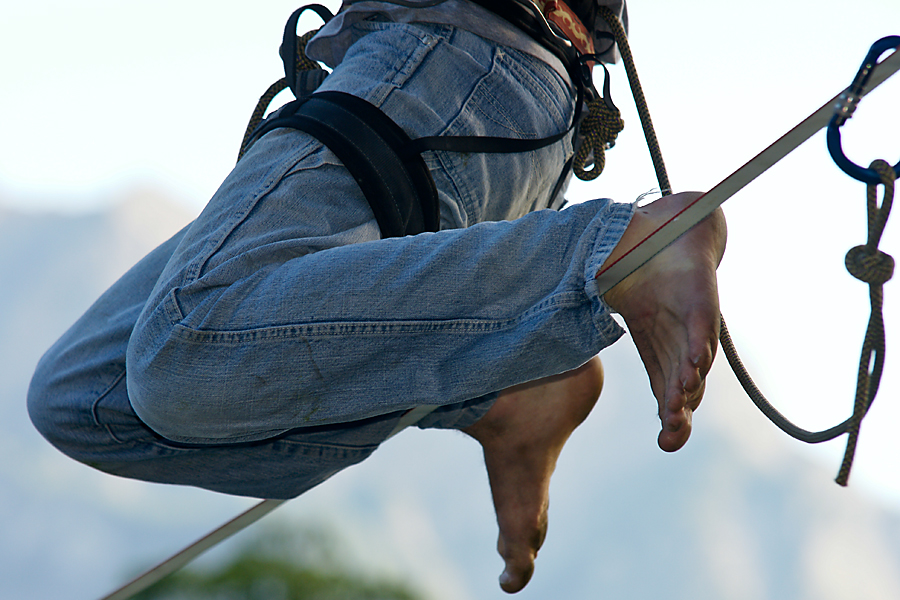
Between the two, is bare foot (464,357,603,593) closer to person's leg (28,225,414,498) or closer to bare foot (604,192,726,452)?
person's leg (28,225,414,498)

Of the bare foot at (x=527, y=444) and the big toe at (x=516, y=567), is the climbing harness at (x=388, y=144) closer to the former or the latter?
the bare foot at (x=527, y=444)

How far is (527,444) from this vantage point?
140cm

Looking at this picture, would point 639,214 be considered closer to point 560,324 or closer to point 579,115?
point 560,324

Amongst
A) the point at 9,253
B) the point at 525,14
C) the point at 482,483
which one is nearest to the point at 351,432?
the point at 525,14

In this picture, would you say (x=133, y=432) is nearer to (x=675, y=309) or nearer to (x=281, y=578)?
(x=675, y=309)

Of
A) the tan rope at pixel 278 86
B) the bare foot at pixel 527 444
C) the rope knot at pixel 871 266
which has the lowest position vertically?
the bare foot at pixel 527 444

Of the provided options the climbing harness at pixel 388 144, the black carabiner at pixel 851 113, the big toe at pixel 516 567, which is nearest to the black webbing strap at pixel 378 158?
the climbing harness at pixel 388 144


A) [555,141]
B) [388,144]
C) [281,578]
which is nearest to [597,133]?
[555,141]

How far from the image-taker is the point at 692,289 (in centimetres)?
74

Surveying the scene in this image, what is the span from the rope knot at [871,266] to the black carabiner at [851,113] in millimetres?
67

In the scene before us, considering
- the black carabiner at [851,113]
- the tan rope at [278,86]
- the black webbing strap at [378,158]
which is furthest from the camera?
the tan rope at [278,86]

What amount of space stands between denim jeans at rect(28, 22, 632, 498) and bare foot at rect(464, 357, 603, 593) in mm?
479

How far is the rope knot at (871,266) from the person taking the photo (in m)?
0.73

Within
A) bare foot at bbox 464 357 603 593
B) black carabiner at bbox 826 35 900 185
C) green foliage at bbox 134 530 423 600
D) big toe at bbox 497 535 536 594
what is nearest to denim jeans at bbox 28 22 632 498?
black carabiner at bbox 826 35 900 185
